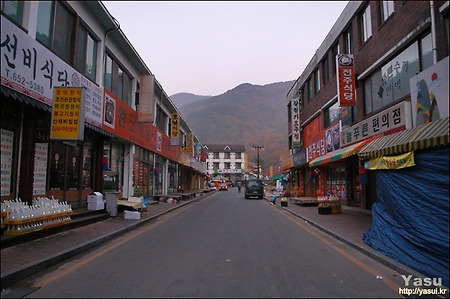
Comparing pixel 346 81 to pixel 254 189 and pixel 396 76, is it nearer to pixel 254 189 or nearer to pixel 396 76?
pixel 396 76

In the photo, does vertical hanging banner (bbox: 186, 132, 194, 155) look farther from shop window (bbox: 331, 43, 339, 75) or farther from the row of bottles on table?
the row of bottles on table

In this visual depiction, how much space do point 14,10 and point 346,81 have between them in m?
13.9

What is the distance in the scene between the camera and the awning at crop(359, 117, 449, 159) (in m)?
5.88

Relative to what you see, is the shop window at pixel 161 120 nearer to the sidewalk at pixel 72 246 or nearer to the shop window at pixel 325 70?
the shop window at pixel 325 70

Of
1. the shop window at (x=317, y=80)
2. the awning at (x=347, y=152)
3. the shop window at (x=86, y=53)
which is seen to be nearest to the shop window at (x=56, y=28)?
the shop window at (x=86, y=53)

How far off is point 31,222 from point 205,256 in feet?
13.6

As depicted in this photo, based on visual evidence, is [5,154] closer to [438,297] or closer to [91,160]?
[91,160]

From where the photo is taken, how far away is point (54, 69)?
32.9ft

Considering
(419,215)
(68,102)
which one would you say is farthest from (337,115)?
(68,102)

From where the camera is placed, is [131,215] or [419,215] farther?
[131,215]

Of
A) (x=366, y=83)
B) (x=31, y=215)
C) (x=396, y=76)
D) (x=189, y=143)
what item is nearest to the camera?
Result: (x=31, y=215)

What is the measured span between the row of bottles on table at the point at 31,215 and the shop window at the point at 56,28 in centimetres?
456

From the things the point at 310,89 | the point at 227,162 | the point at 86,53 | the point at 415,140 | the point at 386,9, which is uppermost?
the point at 310,89

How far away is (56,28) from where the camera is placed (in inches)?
424
